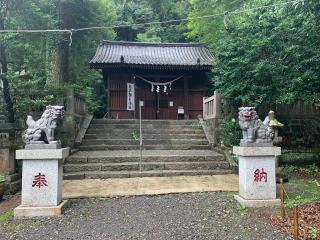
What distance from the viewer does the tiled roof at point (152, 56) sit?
1838 centimetres

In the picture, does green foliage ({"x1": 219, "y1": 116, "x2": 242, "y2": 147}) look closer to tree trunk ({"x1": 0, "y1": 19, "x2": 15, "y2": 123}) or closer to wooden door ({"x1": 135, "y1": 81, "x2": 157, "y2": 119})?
tree trunk ({"x1": 0, "y1": 19, "x2": 15, "y2": 123})

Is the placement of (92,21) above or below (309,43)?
above

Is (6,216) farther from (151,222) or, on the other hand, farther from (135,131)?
(135,131)

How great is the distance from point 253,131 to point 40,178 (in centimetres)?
456

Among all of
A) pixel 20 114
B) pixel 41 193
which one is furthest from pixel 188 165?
pixel 20 114

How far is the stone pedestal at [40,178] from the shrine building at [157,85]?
42.0 ft

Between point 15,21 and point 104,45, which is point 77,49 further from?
point 15,21

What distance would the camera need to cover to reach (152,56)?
20.6m

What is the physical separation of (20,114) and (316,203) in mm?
9285

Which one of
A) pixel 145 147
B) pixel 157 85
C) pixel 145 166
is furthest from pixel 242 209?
pixel 157 85

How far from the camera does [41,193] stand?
20.5 feet

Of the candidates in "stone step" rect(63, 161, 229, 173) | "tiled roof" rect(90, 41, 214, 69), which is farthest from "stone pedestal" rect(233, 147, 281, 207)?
"tiled roof" rect(90, 41, 214, 69)

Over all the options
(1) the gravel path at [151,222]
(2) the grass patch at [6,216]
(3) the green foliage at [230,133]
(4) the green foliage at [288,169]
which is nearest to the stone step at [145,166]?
(3) the green foliage at [230,133]

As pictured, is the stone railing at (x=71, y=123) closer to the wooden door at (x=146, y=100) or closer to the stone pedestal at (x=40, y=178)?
the stone pedestal at (x=40, y=178)
